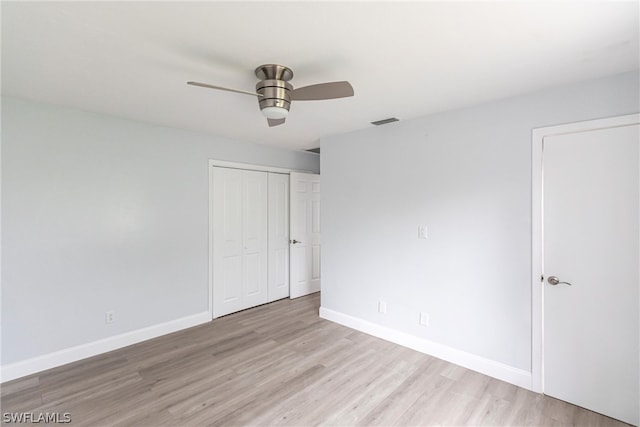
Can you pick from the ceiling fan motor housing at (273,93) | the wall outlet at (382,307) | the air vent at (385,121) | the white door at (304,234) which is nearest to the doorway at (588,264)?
the air vent at (385,121)

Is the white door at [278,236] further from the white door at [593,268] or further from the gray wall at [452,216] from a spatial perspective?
the white door at [593,268]

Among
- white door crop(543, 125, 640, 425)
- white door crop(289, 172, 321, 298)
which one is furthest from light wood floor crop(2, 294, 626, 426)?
white door crop(289, 172, 321, 298)

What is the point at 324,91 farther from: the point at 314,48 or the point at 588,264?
the point at 588,264

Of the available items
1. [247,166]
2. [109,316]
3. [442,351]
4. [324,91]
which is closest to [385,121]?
[324,91]

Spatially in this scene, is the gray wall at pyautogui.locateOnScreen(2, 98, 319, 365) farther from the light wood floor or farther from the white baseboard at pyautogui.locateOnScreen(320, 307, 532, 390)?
the white baseboard at pyautogui.locateOnScreen(320, 307, 532, 390)

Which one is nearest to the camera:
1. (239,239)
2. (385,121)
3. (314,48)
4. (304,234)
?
(314,48)

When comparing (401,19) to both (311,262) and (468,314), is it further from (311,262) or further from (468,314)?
(311,262)

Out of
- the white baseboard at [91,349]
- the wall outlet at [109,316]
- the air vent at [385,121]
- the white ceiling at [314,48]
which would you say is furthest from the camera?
the air vent at [385,121]

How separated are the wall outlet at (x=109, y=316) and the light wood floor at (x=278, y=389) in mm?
320

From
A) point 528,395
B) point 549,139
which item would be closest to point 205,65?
point 549,139

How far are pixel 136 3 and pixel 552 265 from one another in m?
3.12

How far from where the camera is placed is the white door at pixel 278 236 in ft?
14.6

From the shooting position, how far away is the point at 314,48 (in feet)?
5.58

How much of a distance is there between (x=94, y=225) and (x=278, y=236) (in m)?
2.32
